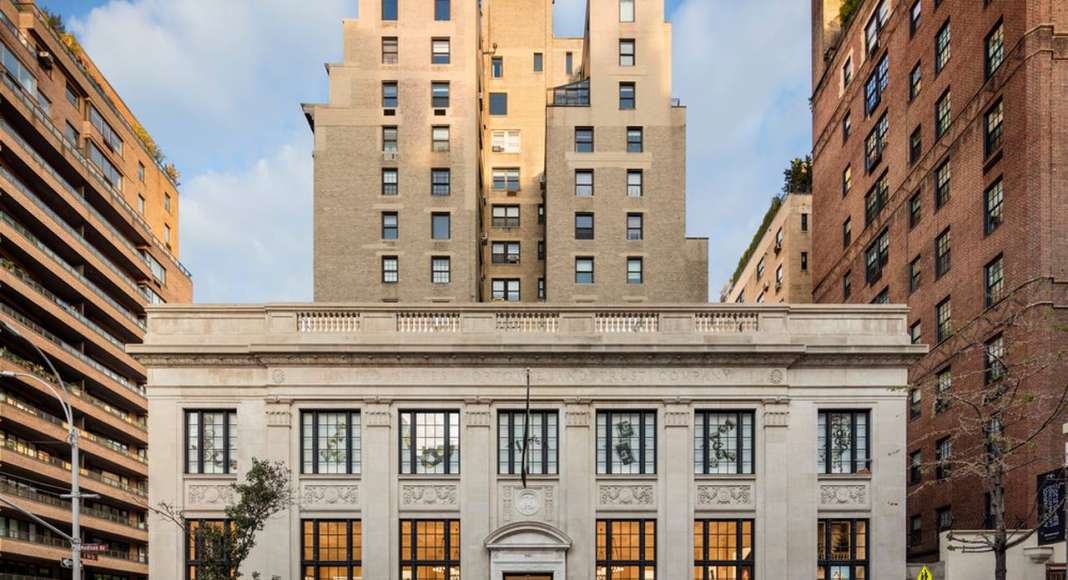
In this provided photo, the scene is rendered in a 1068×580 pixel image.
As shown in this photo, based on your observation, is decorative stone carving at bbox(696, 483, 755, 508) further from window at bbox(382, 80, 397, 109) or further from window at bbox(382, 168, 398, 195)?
window at bbox(382, 80, 397, 109)

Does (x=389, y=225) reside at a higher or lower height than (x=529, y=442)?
higher

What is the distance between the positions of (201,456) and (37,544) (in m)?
26.0

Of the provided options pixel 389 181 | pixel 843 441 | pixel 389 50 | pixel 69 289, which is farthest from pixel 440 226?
pixel 69 289

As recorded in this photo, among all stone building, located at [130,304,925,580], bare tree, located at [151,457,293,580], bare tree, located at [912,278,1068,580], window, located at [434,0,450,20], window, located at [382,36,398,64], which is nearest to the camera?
bare tree, located at [151,457,293,580]

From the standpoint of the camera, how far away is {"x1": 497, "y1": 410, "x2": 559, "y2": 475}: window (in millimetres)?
29719

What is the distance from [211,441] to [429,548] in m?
8.41

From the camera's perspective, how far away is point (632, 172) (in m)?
45.5

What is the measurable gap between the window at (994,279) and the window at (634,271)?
52.8ft

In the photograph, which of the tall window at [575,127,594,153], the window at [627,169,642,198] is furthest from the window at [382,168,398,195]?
the window at [627,169,642,198]

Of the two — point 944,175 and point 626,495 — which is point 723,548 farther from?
point 944,175

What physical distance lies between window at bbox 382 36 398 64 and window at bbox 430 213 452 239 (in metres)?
8.63

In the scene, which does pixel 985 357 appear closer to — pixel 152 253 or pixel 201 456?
pixel 201 456

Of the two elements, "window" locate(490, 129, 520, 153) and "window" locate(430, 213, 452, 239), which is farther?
"window" locate(490, 129, 520, 153)

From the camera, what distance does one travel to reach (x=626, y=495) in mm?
29422
